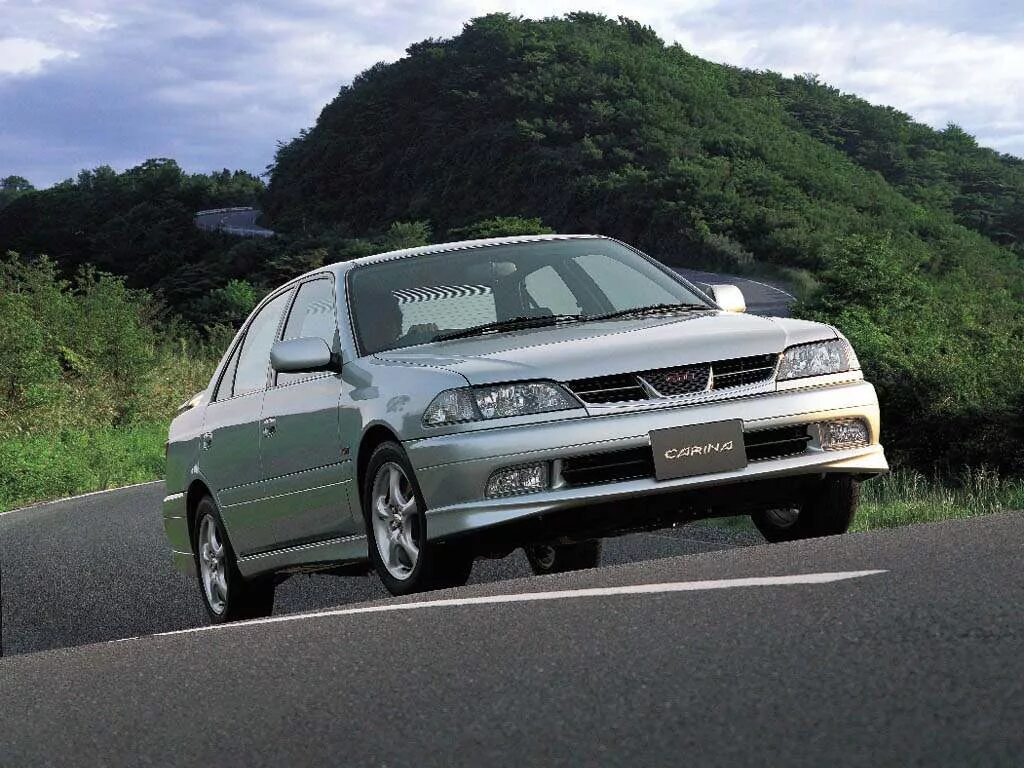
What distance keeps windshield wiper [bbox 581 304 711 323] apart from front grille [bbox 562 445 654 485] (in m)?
1.20

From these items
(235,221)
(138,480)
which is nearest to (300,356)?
(138,480)

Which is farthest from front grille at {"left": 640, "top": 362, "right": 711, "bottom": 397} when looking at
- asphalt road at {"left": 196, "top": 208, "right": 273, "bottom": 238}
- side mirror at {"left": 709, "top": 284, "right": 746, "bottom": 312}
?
asphalt road at {"left": 196, "top": 208, "right": 273, "bottom": 238}

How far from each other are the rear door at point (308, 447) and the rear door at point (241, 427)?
17 centimetres

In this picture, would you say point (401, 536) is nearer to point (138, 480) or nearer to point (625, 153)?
point (138, 480)

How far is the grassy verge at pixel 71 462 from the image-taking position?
1123 inches

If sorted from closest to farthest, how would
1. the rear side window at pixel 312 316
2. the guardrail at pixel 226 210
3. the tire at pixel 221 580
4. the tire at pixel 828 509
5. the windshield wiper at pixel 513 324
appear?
the tire at pixel 828 509, the windshield wiper at pixel 513 324, the rear side window at pixel 312 316, the tire at pixel 221 580, the guardrail at pixel 226 210

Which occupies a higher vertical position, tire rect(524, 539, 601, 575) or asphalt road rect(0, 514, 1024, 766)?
asphalt road rect(0, 514, 1024, 766)

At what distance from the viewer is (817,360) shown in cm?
852

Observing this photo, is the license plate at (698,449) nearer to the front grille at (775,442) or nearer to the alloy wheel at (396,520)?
the front grille at (775,442)

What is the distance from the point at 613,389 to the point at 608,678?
3030 mm

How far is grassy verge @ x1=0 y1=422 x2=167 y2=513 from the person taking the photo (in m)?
28.5

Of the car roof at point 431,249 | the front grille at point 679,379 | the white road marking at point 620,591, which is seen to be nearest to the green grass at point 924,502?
the car roof at point 431,249

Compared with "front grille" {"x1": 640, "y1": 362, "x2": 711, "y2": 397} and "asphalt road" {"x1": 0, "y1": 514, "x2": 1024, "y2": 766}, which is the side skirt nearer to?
"asphalt road" {"x1": 0, "y1": 514, "x2": 1024, "y2": 766}

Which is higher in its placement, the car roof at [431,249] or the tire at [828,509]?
the car roof at [431,249]
